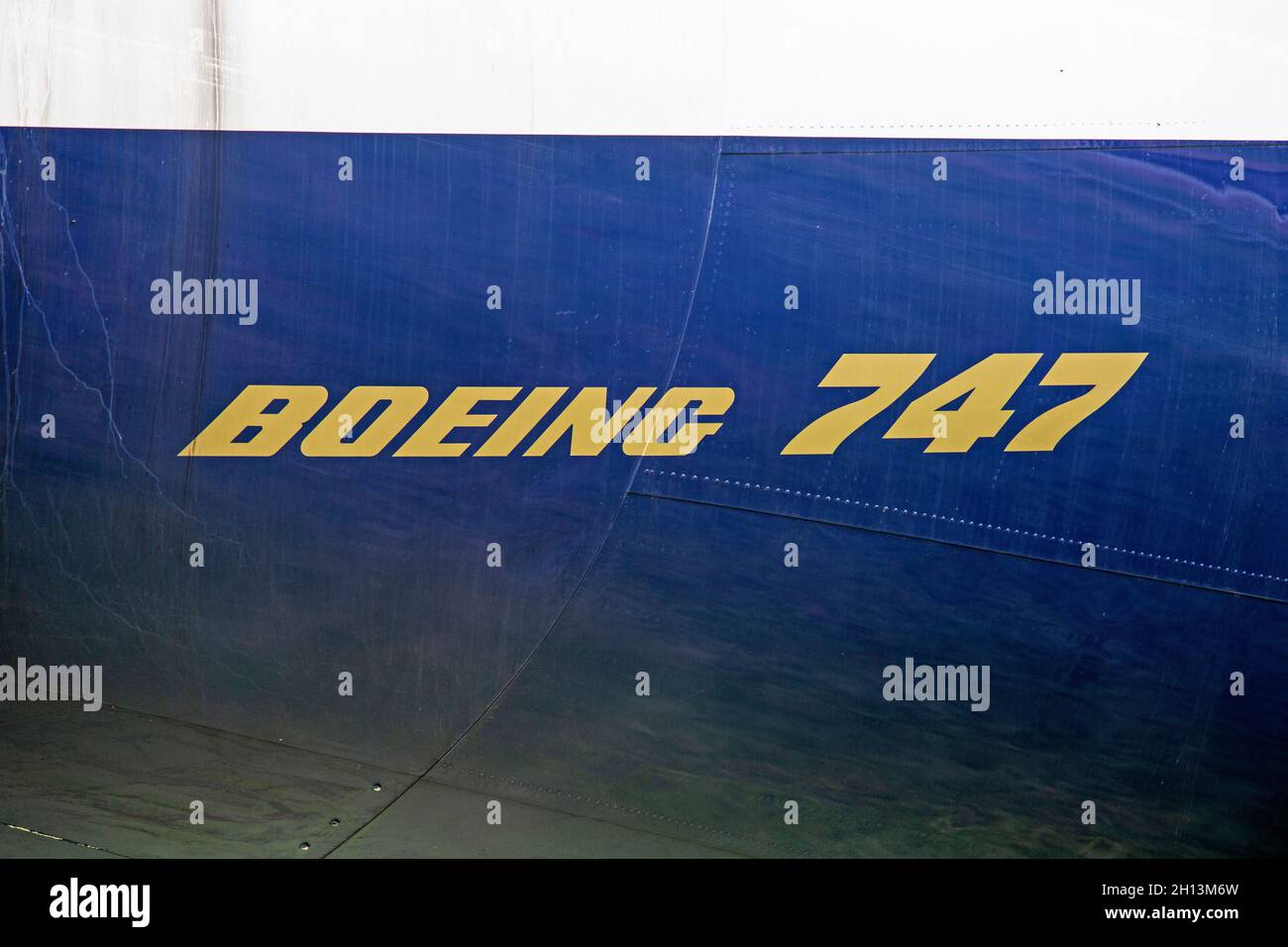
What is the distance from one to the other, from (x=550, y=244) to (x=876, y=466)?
1.13 m

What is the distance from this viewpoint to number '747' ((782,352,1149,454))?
10.1 feet

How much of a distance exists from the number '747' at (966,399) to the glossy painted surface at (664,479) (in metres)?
0.04

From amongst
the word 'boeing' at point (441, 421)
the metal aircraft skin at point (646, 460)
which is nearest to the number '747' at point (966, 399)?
the metal aircraft skin at point (646, 460)

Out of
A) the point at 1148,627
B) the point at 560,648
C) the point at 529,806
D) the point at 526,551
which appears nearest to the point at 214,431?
the point at 526,551

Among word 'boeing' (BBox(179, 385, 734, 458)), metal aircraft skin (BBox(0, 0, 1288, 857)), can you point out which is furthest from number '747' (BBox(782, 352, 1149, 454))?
word 'boeing' (BBox(179, 385, 734, 458))

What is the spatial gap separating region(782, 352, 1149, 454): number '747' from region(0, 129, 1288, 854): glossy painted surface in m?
0.04

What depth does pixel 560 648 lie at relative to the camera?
10.3ft

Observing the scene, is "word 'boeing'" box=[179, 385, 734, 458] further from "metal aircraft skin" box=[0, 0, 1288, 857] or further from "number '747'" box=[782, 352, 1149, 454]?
"number '747'" box=[782, 352, 1149, 454]

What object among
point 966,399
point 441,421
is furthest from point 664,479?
point 966,399

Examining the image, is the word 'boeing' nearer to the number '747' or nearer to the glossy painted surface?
the glossy painted surface

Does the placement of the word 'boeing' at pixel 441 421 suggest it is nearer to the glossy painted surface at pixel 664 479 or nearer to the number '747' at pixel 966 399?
the glossy painted surface at pixel 664 479

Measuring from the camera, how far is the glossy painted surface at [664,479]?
3.07 m
